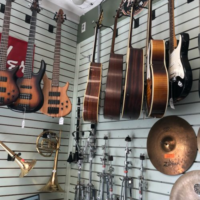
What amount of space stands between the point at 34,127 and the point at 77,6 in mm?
1826

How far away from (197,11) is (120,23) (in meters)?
1.01

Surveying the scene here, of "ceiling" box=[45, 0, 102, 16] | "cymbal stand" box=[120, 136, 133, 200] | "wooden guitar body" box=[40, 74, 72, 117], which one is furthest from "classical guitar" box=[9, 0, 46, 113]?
"ceiling" box=[45, 0, 102, 16]

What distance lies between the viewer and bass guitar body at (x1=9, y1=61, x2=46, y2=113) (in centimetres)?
229

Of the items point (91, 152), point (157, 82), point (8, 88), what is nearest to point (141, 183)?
point (91, 152)

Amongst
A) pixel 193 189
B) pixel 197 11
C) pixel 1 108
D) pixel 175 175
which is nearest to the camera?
pixel 193 189

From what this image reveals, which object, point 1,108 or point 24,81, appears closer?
point 24,81

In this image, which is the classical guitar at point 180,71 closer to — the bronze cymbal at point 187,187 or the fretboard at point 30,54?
the bronze cymbal at point 187,187

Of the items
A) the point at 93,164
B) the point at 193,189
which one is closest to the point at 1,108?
the point at 93,164

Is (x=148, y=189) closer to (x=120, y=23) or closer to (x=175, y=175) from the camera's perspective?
(x=175, y=175)

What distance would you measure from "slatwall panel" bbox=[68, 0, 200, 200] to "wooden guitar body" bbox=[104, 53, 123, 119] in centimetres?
38

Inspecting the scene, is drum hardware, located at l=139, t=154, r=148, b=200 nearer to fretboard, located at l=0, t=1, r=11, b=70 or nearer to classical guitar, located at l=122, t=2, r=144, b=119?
classical guitar, located at l=122, t=2, r=144, b=119

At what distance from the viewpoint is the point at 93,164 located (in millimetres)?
2777

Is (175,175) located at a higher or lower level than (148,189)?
higher

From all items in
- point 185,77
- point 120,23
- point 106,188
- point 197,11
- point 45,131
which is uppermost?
A: point 120,23
